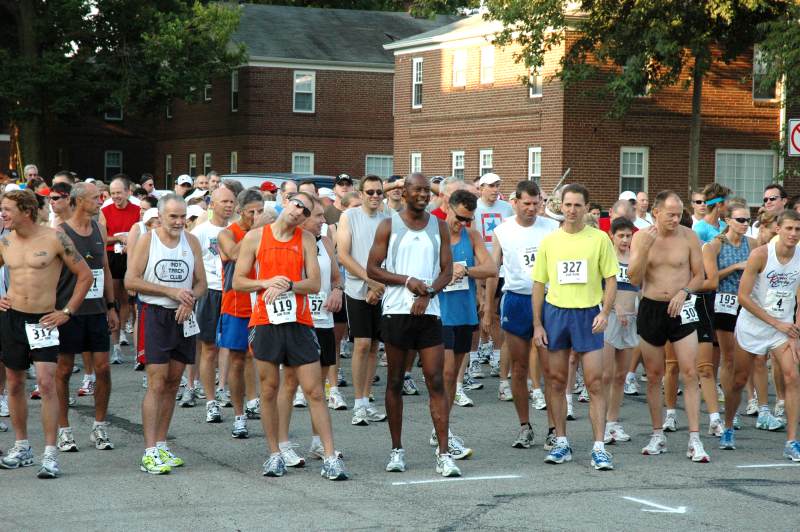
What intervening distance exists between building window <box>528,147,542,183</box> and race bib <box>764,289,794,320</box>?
89.6ft

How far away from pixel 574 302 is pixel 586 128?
2738 cm

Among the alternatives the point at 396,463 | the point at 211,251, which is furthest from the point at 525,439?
the point at 211,251

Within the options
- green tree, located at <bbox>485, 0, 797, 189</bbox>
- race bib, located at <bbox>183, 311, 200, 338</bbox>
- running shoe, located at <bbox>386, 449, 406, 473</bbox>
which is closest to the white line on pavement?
running shoe, located at <bbox>386, 449, 406, 473</bbox>

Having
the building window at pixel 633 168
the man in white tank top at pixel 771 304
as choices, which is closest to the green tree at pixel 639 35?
the building window at pixel 633 168

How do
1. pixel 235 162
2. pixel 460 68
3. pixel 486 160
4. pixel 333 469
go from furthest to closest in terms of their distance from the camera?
pixel 235 162 < pixel 460 68 < pixel 486 160 < pixel 333 469

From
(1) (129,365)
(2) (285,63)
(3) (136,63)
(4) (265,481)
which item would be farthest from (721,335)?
(2) (285,63)

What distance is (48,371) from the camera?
9562 millimetres

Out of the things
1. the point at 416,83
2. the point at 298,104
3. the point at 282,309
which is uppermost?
the point at 416,83

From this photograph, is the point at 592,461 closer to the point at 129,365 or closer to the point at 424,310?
the point at 424,310

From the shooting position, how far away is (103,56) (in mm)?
46281

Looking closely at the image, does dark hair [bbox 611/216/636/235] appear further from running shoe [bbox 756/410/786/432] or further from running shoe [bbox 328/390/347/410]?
running shoe [bbox 328/390/347/410]

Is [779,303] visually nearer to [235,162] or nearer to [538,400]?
[538,400]

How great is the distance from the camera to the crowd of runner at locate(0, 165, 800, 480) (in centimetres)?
943

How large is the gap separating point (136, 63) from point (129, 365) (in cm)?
3164
